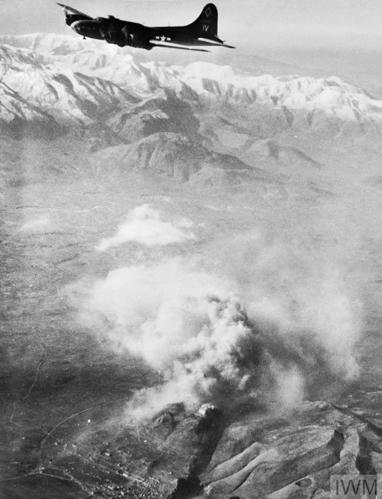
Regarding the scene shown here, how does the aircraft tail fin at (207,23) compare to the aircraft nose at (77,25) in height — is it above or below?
above

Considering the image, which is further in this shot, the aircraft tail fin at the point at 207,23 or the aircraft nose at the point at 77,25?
the aircraft nose at the point at 77,25

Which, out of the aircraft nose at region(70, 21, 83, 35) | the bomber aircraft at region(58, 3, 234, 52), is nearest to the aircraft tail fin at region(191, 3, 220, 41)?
the bomber aircraft at region(58, 3, 234, 52)

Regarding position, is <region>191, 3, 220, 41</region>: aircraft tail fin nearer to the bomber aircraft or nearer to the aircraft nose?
the bomber aircraft

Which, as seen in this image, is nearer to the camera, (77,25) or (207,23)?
(77,25)

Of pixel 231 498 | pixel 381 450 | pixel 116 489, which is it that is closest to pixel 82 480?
pixel 116 489

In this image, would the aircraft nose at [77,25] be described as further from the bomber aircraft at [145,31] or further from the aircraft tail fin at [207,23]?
the aircraft tail fin at [207,23]

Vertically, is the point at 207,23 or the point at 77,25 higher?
the point at 207,23

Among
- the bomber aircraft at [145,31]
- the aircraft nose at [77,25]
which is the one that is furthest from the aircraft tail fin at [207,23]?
the aircraft nose at [77,25]
